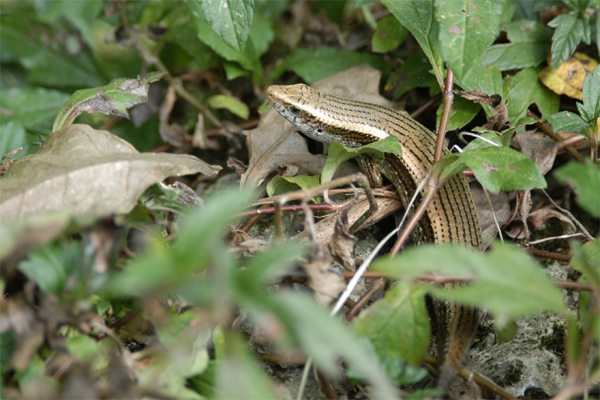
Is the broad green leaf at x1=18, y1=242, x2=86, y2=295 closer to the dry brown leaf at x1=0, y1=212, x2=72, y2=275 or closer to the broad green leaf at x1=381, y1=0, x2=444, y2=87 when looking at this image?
the dry brown leaf at x1=0, y1=212, x2=72, y2=275

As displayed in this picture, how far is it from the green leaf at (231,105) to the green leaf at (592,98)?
1.96m

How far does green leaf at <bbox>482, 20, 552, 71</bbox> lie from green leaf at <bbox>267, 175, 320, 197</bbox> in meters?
1.22

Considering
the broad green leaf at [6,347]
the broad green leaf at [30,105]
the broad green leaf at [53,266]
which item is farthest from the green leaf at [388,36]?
the broad green leaf at [6,347]

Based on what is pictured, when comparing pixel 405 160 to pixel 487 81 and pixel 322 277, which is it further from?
pixel 322 277

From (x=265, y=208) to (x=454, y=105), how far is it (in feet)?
3.92

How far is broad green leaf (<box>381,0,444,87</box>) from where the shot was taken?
6.74 ft

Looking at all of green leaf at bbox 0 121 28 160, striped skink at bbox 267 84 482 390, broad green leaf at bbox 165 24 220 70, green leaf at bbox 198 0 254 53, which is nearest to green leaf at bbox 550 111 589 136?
striped skink at bbox 267 84 482 390

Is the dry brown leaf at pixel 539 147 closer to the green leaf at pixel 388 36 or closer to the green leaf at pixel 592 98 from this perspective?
the green leaf at pixel 592 98

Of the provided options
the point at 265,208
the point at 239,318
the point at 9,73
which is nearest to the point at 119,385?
the point at 239,318

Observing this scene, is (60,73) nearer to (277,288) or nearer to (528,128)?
(277,288)

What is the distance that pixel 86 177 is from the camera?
1.66 m

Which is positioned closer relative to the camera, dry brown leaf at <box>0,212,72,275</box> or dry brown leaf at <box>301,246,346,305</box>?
dry brown leaf at <box>0,212,72,275</box>

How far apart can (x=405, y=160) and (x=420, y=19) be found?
28.1 inches

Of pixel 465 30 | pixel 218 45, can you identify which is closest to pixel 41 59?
pixel 218 45
